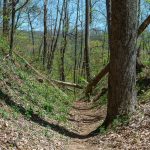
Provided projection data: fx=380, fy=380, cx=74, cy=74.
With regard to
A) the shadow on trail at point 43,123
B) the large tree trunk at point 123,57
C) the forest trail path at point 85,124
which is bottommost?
the forest trail path at point 85,124

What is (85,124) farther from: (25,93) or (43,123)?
(43,123)

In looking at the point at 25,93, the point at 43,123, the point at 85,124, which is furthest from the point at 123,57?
the point at 25,93

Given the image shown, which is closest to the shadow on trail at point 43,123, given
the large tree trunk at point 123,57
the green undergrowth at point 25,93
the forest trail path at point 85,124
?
the green undergrowth at point 25,93

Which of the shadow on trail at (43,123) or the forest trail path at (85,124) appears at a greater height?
the shadow on trail at (43,123)

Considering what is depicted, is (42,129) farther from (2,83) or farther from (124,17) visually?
(124,17)

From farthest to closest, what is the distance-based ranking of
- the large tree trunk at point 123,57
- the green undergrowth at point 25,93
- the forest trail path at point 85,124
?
Result: the green undergrowth at point 25,93 < the large tree trunk at point 123,57 < the forest trail path at point 85,124

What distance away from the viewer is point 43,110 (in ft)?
40.9

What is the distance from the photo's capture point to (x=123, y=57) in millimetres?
10766

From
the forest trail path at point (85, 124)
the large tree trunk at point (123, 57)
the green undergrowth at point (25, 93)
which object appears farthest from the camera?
the green undergrowth at point (25, 93)

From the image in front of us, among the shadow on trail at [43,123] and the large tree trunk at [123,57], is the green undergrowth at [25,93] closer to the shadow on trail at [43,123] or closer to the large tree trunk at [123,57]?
the shadow on trail at [43,123]

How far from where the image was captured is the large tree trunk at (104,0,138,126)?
10.6 meters

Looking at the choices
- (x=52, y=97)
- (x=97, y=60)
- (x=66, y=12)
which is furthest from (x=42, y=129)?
(x=97, y=60)

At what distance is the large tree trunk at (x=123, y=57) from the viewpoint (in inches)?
418

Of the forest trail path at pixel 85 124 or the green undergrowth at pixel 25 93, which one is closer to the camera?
the forest trail path at pixel 85 124
